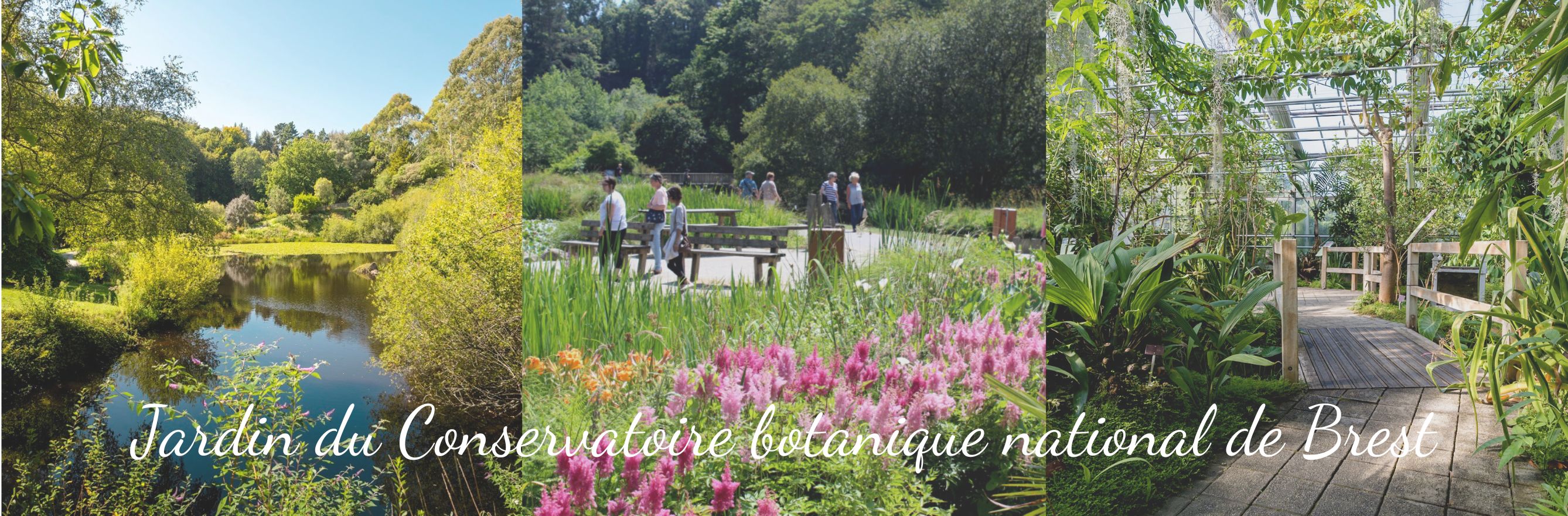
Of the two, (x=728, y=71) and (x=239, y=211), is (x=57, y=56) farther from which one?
(x=728, y=71)

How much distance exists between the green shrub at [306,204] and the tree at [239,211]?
0.68ft

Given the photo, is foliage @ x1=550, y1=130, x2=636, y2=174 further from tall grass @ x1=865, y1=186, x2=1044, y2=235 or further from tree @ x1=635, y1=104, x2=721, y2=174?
tall grass @ x1=865, y1=186, x2=1044, y2=235

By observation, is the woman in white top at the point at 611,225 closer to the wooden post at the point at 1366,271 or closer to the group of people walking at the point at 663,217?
the group of people walking at the point at 663,217

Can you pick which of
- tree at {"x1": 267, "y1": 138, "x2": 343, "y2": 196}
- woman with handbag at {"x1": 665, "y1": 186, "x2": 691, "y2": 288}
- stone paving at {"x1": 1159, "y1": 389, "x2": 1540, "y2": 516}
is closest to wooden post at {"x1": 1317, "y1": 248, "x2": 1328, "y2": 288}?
stone paving at {"x1": 1159, "y1": 389, "x2": 1540, "y2": 516}

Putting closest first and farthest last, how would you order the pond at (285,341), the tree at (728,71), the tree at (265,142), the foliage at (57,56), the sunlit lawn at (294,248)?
the tree at (728,71), the foliage at (57,56), the pond at (285,341), the tree at (265,142), the sunlit lawn at (294,248)

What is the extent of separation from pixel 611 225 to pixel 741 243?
328 mm

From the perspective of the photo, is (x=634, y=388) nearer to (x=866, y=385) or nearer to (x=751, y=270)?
(x=751, y=270)

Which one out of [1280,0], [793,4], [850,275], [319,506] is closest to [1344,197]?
[1280,0]

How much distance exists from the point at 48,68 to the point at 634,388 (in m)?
3.17

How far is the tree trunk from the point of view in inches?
76.6

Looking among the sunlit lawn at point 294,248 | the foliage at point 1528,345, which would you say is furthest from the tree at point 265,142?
the foliage at point 1528,345

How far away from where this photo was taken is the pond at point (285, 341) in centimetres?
412

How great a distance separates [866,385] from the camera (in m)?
1.81

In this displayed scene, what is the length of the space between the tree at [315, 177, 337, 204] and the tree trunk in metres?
4.92
